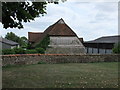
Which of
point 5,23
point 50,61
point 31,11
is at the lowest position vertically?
point 50,61

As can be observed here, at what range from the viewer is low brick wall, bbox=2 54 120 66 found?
17.8m

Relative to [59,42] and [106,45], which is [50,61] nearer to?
[59,42]

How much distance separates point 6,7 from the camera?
23.7ft

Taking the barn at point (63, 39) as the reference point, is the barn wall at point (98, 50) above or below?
below

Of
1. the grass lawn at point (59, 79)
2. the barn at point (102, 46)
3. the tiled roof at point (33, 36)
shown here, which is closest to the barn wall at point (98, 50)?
the barn at point (102, 46)

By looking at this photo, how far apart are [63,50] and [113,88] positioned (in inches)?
1111

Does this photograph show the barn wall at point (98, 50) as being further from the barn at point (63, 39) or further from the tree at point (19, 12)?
the tree at point (19, 12)

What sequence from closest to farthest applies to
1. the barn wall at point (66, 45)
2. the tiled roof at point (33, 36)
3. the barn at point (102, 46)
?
the barn wall at point (66, 45) < the barn at point (102, 46) < the tiled roof at point (33, 36)

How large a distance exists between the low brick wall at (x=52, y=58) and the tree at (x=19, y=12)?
9.48 m

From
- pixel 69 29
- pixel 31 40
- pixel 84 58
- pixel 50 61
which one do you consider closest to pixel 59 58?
pixel 50 61

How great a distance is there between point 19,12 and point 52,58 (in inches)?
524

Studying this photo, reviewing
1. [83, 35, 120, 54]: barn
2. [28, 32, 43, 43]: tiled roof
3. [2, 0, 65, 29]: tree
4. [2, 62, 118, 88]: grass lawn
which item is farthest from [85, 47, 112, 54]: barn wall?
[2, 0, 65, 29]: tree

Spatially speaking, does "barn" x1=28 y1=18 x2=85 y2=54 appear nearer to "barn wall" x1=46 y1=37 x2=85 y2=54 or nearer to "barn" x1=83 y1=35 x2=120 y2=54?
"barn wall" x1=46 y1=37 x2=85 y2=54

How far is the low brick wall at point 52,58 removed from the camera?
17772 mm
